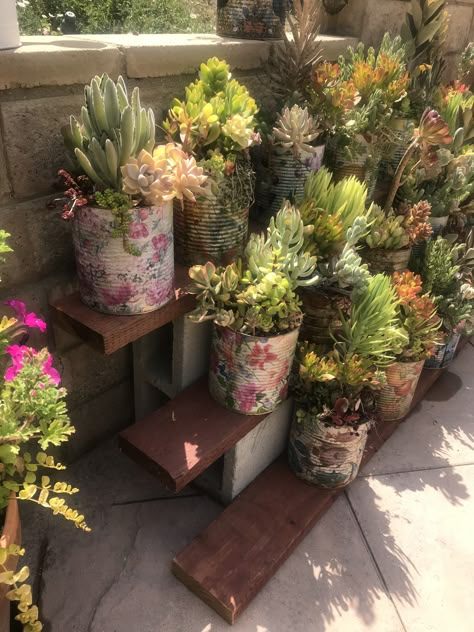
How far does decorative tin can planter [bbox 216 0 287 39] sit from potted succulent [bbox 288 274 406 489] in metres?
0.86

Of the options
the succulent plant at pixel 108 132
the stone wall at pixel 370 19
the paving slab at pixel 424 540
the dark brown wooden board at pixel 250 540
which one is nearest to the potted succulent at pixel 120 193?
the succulent plant at pixel 108 132

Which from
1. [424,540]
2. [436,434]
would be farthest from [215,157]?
[436,434]

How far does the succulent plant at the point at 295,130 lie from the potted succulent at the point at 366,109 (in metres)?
0.18

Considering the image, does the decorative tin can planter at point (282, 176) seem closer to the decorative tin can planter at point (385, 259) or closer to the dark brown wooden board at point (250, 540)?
the decorative tin can planter at point (385, 259)

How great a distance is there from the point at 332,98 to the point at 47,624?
1633 millimetres

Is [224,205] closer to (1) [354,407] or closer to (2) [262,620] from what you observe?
(1) [354,407]

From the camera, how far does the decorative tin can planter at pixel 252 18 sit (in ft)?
5.24

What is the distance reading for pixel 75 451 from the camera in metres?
1.71

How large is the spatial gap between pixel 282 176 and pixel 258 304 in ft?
1.68

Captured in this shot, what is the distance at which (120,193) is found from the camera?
1066 mm

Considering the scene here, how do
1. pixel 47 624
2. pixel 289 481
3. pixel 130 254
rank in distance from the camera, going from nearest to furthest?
1. pixel 130 254
2. pixel 47 624
3. pixel 289 481

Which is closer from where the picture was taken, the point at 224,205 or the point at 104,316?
the point at 104,316

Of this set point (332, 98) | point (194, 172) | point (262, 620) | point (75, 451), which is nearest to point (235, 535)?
point (262, 620)

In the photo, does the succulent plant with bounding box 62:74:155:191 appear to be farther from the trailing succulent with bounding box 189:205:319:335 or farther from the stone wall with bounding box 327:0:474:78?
the stone wall with bounding box 327:0:474:78
